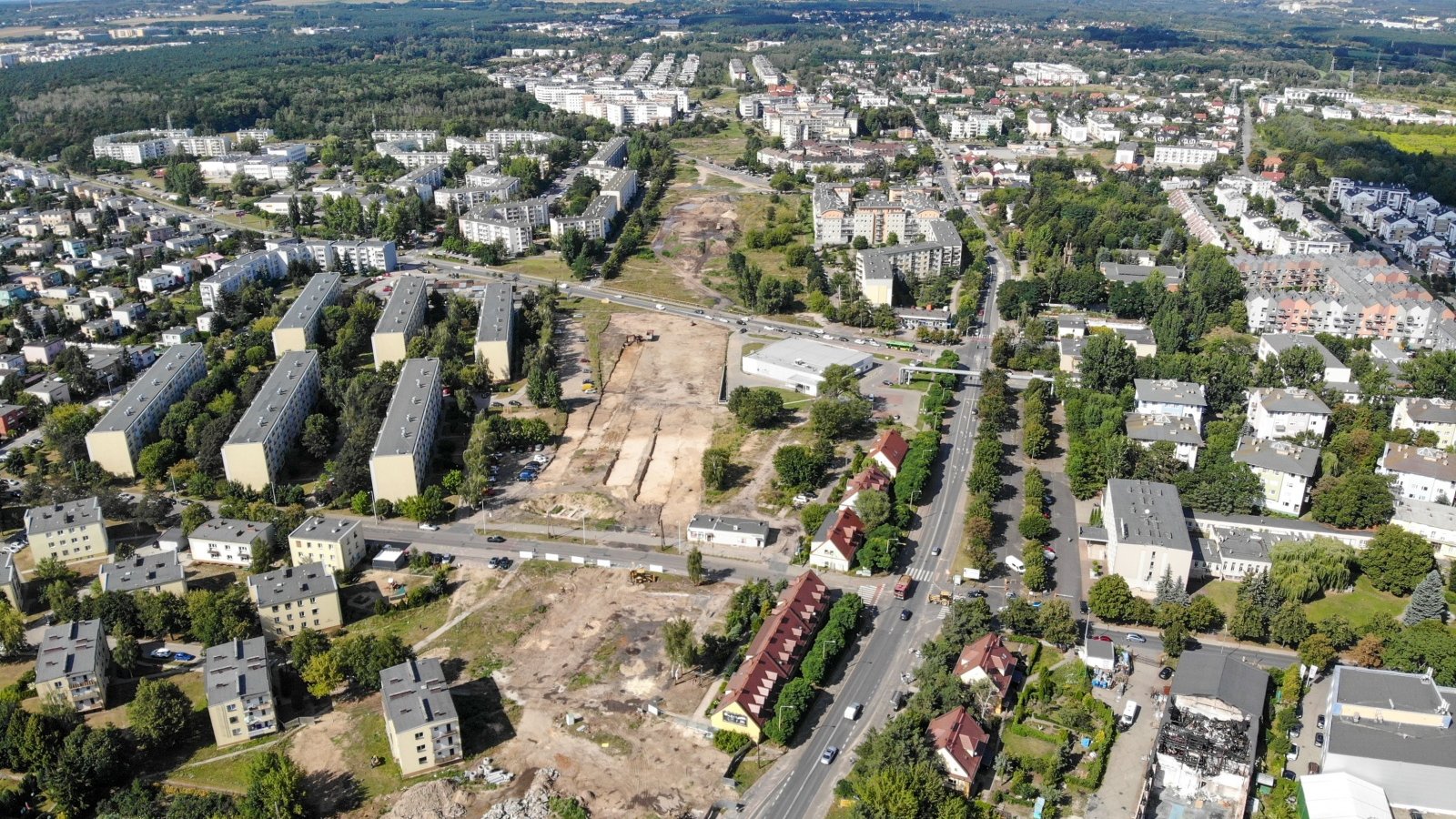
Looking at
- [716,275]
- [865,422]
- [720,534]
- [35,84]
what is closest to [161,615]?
[720,534]

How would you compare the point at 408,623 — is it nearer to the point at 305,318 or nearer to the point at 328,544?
the point at 328,544

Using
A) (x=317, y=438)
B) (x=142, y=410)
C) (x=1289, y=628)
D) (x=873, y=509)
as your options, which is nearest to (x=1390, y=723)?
(x=1289, y=628)

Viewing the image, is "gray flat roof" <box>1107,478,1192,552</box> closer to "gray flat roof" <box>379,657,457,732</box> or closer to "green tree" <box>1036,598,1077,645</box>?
"green tree" <box>1036,598,1077,645</box>

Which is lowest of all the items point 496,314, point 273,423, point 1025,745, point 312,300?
point 1025,745

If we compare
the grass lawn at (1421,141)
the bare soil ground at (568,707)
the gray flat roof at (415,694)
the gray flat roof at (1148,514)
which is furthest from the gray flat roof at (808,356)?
the grass lawn at (1421,141)

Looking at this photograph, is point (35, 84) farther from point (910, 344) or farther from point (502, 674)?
point (502, 674)

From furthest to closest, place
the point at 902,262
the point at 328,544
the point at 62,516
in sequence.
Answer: the point at 902,262 → the point at 62,516 → the point at 328,544
